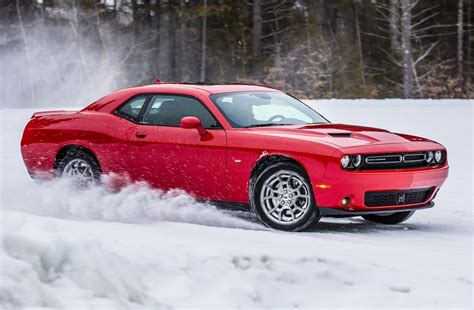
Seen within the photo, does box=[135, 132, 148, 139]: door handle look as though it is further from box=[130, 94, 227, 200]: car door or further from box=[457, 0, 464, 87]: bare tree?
box=[457, 0, 464, 87]: bare tree

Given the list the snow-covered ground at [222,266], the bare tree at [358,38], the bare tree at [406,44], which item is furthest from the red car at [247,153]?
the bare tree at [358,38]

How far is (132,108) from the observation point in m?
9.80

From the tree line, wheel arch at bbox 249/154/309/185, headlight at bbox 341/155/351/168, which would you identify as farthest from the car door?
the tree line

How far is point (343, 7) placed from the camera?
40250mm

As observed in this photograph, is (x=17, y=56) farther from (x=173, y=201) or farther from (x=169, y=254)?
(x=169, y=254)

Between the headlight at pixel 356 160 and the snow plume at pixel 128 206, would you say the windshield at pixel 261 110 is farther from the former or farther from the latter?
the headlight at pixel 356 160

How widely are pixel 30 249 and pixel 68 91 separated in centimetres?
3982

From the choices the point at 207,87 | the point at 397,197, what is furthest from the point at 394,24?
the point at 397,197

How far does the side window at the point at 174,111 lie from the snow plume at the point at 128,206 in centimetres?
70

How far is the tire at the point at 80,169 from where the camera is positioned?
32.1 feet

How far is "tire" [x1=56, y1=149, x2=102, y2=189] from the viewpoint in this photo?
9.79 meters

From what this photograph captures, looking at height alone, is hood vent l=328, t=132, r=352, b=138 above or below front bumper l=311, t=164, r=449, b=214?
above

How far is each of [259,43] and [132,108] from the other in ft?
98.1

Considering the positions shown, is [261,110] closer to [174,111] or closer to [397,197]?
[174,111]
